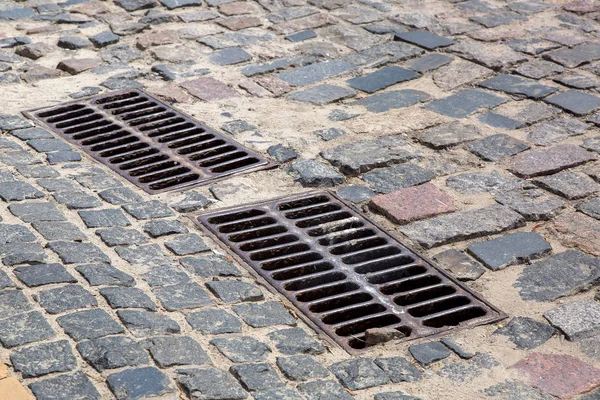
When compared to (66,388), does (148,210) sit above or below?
below

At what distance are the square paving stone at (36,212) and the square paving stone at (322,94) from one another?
1.70m

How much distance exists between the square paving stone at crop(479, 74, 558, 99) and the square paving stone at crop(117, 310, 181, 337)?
110 inches

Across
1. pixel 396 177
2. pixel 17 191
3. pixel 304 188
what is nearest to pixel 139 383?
pixel 17 191

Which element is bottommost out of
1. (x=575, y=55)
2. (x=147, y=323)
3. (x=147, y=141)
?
(x=147, y=141)

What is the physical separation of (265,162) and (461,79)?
4.99ft

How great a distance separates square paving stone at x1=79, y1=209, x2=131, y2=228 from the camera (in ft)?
13.0

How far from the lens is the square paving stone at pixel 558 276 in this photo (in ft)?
12.1

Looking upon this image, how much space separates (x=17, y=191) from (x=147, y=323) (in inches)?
46.2

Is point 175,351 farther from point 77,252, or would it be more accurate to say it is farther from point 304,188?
point 304,188

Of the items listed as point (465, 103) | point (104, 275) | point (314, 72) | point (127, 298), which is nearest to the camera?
point (127, 298)

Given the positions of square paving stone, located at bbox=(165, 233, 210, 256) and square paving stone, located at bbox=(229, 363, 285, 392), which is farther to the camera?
square paving stone, located at bbox=(165, 233, 210, 256)

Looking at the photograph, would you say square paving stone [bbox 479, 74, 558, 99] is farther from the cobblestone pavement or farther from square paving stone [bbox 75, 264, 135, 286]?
square paving stone [bbox 75, 264, 135, 286]

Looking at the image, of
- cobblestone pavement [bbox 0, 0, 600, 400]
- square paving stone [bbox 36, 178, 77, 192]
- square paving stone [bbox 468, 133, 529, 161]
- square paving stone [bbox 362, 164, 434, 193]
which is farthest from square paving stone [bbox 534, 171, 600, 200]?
square paving stone [bbox 36, 178, 77, 192]

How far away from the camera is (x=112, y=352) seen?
3078 mm
